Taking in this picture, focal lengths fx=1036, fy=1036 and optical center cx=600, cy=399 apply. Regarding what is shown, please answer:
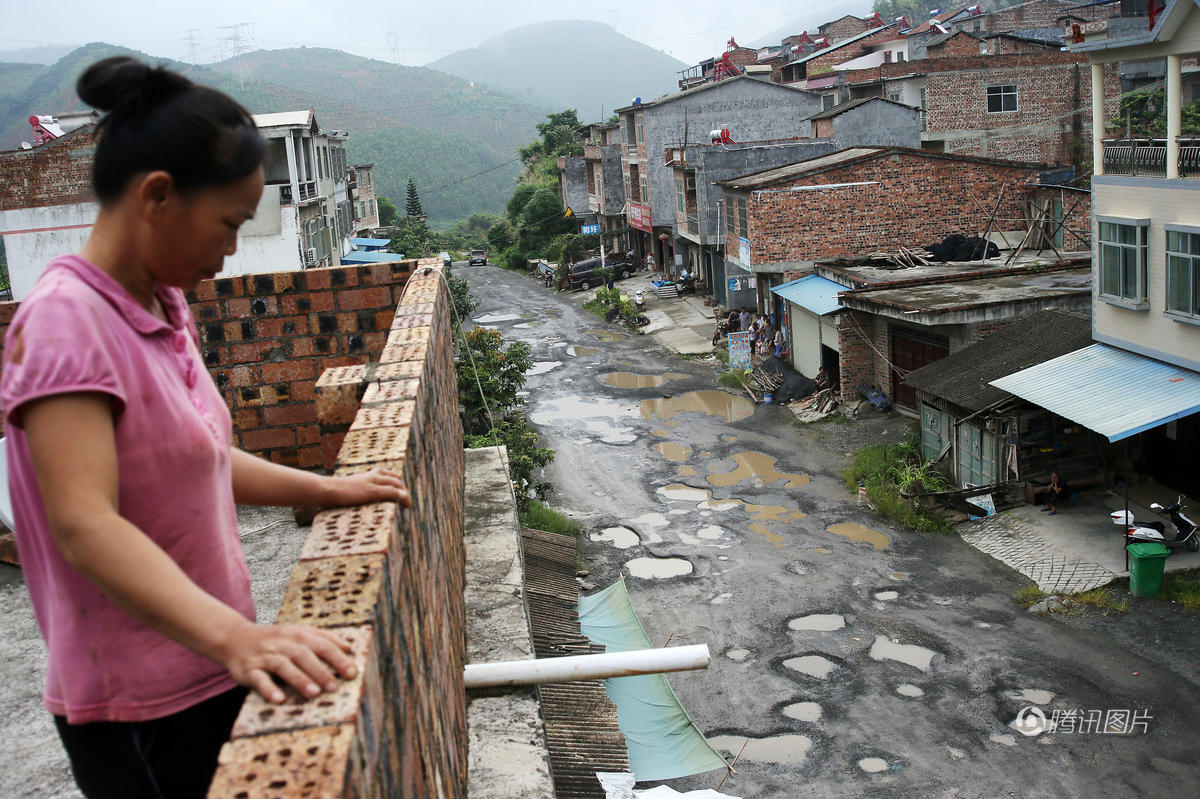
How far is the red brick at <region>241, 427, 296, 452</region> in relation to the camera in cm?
693

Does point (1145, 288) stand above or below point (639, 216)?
below

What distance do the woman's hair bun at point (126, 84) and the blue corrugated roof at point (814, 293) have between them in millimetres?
21098

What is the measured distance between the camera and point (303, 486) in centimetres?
267

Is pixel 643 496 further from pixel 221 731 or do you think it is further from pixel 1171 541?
pixel 221 731

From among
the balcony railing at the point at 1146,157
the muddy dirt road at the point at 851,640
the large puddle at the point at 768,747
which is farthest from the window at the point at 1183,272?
the large puddle at the point at 768,747

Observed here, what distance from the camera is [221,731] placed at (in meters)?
2.11

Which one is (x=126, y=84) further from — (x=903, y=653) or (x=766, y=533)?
(x=766, y=533)

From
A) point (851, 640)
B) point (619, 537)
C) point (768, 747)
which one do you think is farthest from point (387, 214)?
point (768, 747)

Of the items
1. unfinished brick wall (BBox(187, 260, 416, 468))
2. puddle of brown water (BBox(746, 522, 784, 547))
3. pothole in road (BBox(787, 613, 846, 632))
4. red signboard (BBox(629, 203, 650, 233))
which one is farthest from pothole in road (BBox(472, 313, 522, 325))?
unfinished brick wall (BBox(187, 260, 416, 468))

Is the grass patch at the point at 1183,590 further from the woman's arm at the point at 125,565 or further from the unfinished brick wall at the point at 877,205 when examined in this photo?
the unfinished brick wall at the point at 877,205

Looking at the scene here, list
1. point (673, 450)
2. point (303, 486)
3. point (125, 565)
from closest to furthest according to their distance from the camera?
point (125, 565) → point (303, 486) → point (673, 450)

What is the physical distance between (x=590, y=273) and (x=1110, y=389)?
34.9 m

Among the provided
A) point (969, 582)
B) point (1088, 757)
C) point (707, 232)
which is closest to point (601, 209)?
point (707, 232)

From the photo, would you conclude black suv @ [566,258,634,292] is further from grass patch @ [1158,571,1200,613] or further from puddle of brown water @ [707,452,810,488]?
grass patch @ [1158,571,1200,613]
